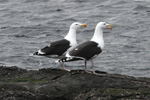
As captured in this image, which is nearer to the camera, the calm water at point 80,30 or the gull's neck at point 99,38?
the gull's neck at point 99,38

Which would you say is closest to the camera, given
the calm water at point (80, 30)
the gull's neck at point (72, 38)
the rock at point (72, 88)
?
the rock at point (72, 88)

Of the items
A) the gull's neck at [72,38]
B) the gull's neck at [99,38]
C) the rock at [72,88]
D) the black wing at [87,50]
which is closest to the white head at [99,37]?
the gull's neck at [99,38]

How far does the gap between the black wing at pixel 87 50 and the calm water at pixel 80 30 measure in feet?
19.4

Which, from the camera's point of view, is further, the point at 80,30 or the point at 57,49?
the point at 80,30

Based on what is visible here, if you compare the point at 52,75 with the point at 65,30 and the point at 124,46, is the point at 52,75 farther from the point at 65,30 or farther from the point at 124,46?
the point at 65,30

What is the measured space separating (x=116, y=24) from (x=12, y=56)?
28.7 feet

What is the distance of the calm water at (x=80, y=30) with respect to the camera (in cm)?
1703

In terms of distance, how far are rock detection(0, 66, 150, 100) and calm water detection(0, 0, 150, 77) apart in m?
7.25

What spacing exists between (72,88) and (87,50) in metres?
1.97

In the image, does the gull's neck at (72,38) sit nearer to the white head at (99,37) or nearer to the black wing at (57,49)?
→ the black wing at (57,49)

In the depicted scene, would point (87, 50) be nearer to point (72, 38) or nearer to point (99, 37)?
point (99, 37)

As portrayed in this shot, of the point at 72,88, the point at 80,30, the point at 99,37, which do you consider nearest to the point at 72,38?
the point at 99,37

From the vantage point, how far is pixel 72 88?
8.03 m

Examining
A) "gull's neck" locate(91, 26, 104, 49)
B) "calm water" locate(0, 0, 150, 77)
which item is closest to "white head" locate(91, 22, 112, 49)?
"gull's neck" locate(91, 26, 104, 49)
